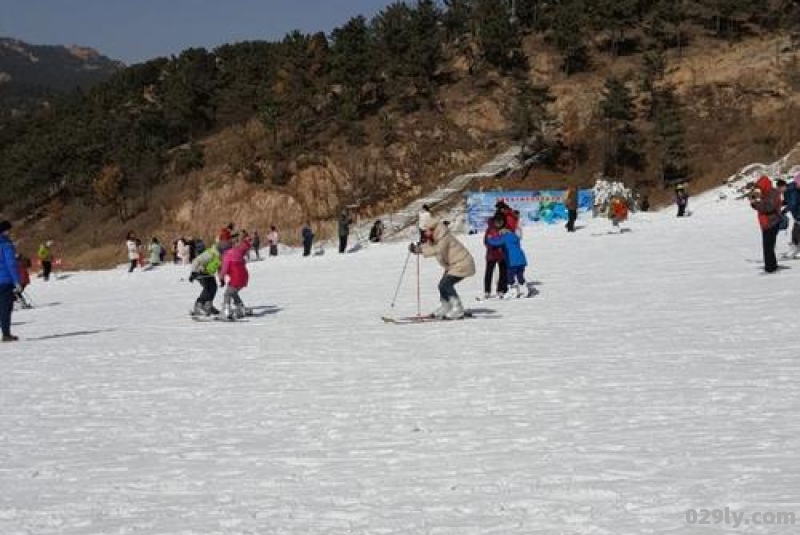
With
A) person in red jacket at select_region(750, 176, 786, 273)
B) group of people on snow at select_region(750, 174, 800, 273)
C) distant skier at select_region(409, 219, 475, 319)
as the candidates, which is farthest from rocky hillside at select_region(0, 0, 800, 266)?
distant skier at select_region(409, 219, 475, 319)

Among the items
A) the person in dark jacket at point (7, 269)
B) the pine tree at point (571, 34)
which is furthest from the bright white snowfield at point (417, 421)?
the pine tree at point (571, 34)

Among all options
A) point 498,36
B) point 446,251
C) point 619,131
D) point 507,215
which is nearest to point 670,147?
point 619,131

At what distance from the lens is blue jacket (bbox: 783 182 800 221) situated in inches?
664

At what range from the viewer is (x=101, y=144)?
67.8m

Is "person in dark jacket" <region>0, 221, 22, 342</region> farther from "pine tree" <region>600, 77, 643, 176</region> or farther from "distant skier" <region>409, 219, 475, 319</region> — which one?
"pine tree" <region>600, 77, 643, 176</region>

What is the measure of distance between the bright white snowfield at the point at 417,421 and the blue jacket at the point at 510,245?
3.21 feet

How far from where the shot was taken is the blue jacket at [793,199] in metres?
16.9

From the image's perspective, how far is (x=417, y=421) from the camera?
21.6 feet

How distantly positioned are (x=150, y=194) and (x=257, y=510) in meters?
59.0

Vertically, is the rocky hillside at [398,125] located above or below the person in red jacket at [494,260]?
above

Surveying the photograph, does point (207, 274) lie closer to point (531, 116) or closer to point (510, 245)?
point (510, 245)

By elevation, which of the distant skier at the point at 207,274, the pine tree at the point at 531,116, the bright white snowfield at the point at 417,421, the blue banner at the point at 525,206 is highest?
the pine tree at the point at 531,116

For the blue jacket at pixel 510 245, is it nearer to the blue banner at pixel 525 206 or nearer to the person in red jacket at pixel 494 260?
the person in red jacket at pixel 494 260

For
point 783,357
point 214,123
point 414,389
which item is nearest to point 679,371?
point 783,357
